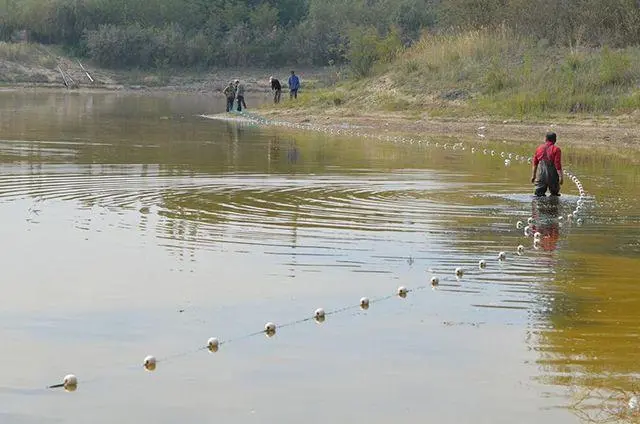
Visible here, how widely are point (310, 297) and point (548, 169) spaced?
28.9 ft

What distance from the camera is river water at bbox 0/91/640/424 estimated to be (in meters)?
8.80

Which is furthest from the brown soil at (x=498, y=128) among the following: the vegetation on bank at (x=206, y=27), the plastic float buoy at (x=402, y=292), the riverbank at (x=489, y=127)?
the vegetation on bank at (x=206, y=27)

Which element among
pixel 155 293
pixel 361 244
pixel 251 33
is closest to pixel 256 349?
pixel 155 293

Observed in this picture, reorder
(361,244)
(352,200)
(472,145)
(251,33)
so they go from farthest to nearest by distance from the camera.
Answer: (251,33) < (472,145) < (352,200) < (361,244)

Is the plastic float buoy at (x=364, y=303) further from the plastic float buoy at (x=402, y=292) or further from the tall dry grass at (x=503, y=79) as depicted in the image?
the tall dry grass at (x=503, y=79)

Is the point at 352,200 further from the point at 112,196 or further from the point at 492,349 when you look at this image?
the point at 492,349

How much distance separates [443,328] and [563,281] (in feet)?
8.42

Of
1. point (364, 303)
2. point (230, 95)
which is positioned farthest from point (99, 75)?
point (364, 303)

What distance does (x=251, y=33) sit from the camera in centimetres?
8981

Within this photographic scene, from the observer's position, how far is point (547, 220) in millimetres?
17812

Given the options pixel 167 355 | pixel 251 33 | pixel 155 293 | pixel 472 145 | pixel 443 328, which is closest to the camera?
pixel 167 355

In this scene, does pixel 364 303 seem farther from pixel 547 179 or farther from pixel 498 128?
pixel 498 128

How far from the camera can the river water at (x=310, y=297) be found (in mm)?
8805

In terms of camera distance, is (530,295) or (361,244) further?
(361,244)
